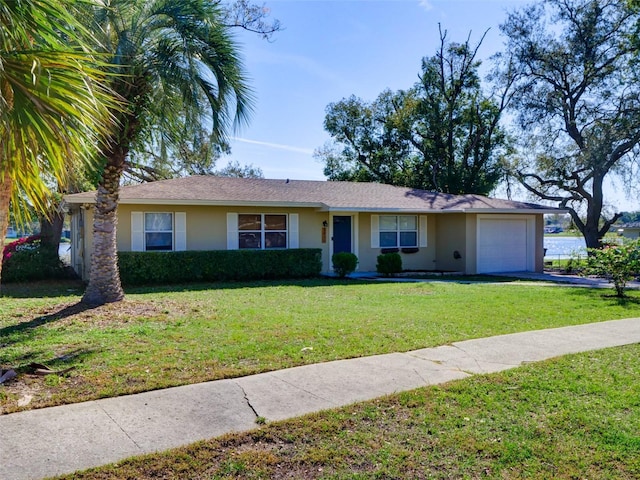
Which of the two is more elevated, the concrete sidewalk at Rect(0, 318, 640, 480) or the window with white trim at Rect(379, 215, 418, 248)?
the window with white trim at Rect(379, 215, 418, 248)

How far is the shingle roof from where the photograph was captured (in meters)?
15.2

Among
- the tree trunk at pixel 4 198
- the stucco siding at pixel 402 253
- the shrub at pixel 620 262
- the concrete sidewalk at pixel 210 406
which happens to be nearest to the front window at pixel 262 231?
the stucco siding at pixel 402 253

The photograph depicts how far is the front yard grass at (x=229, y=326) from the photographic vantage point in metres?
5.59

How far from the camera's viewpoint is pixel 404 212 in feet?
62.1

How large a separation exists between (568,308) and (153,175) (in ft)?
65.3

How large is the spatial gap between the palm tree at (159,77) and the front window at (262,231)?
6.98m

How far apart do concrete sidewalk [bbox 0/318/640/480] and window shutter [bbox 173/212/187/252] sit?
1085cm

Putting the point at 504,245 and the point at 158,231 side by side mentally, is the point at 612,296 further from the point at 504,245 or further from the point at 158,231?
the point at 158,231

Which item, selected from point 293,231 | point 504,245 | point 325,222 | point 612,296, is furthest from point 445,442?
point 504,245

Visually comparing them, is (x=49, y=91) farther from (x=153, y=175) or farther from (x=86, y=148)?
(x=153, y=175)

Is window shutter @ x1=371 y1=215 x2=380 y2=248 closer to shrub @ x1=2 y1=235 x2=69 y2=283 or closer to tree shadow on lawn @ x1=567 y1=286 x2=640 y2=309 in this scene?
tree shadow on lawn @ x1=567 y1=286 x2=640 y2=309

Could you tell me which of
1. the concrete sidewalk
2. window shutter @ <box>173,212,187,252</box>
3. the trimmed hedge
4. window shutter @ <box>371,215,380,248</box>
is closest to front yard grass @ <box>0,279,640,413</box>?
the concrete sidewalk

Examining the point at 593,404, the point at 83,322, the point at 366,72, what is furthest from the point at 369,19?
the point at 593,404

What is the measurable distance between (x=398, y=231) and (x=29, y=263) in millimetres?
12738
